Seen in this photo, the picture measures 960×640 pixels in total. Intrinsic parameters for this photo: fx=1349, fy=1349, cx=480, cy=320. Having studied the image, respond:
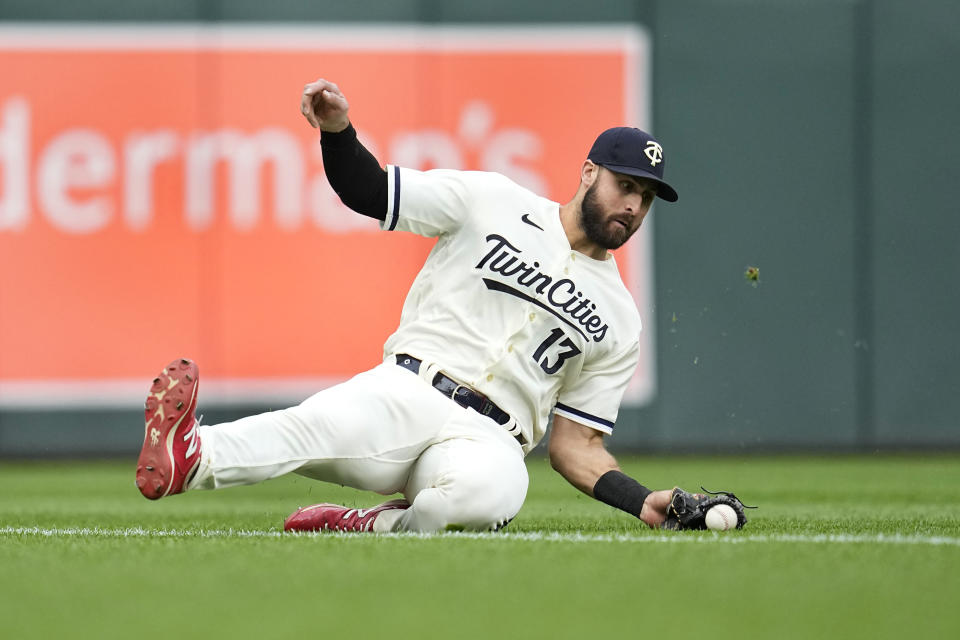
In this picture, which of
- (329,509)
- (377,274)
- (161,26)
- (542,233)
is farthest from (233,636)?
(161,26)

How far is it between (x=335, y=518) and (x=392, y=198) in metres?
0.90

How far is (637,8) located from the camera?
28.6ft

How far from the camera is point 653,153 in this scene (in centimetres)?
386

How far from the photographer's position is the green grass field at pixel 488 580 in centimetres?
223

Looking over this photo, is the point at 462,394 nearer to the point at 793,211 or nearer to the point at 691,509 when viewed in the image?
the point at 691,509

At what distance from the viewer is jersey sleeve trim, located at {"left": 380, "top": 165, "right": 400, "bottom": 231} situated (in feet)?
12.3

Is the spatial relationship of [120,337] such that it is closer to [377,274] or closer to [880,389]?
[377,274]

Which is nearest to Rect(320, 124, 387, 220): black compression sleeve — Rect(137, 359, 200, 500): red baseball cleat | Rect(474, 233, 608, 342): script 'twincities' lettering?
Rect(474, 233, 608, 342): script 'twincities' lettering

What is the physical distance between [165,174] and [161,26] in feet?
3.09

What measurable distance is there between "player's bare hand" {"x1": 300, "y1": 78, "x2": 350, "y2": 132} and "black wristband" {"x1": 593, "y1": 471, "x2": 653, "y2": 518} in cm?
125

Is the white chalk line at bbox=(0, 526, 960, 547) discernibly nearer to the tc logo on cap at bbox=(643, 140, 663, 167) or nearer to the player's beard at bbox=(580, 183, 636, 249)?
the player's beard at bbox=(580, 183, 636, 249)

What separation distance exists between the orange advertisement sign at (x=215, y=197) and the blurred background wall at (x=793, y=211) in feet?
0.85

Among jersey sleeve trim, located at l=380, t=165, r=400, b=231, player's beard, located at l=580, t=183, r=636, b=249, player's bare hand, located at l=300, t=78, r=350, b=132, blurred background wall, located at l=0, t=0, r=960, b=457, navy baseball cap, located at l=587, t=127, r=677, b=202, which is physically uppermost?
player's bare hand, located at l=300, t=78, r=350, b=132

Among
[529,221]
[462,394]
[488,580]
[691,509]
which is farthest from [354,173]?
[488,580]
